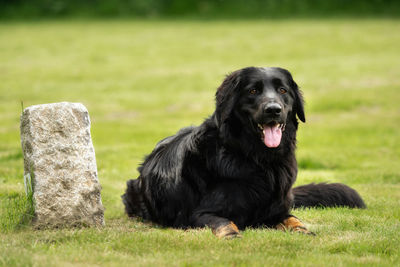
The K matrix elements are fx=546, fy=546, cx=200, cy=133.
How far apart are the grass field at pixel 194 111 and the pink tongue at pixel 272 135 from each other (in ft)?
3.39

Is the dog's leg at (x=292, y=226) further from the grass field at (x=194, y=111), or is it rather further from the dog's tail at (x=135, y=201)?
the dog's tail at (x=135, y=201)

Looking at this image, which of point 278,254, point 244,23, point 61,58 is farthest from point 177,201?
point 244,23

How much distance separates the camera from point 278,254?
17.5 feet

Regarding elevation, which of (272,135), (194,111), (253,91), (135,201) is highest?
(253,91)

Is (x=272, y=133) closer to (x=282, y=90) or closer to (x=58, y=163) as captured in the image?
(x=282, y=90)

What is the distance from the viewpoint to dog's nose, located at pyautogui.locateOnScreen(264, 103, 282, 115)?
20.5ft

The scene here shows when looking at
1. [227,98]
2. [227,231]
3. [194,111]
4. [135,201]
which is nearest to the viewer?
[227,231]

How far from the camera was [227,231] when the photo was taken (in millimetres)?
6020

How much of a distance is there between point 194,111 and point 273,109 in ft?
52.3

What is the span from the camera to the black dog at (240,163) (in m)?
6.57

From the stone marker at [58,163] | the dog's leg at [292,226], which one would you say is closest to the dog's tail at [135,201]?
the stone marker at [58,163]

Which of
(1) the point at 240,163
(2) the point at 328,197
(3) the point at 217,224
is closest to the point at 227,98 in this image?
(1) the point at 240,163

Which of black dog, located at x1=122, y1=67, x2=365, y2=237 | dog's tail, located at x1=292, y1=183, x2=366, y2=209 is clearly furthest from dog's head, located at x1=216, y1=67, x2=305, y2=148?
dog's tail, located at x1=292, y1=183, x2=366, y2=209

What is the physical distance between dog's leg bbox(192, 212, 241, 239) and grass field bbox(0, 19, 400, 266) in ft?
0.41
